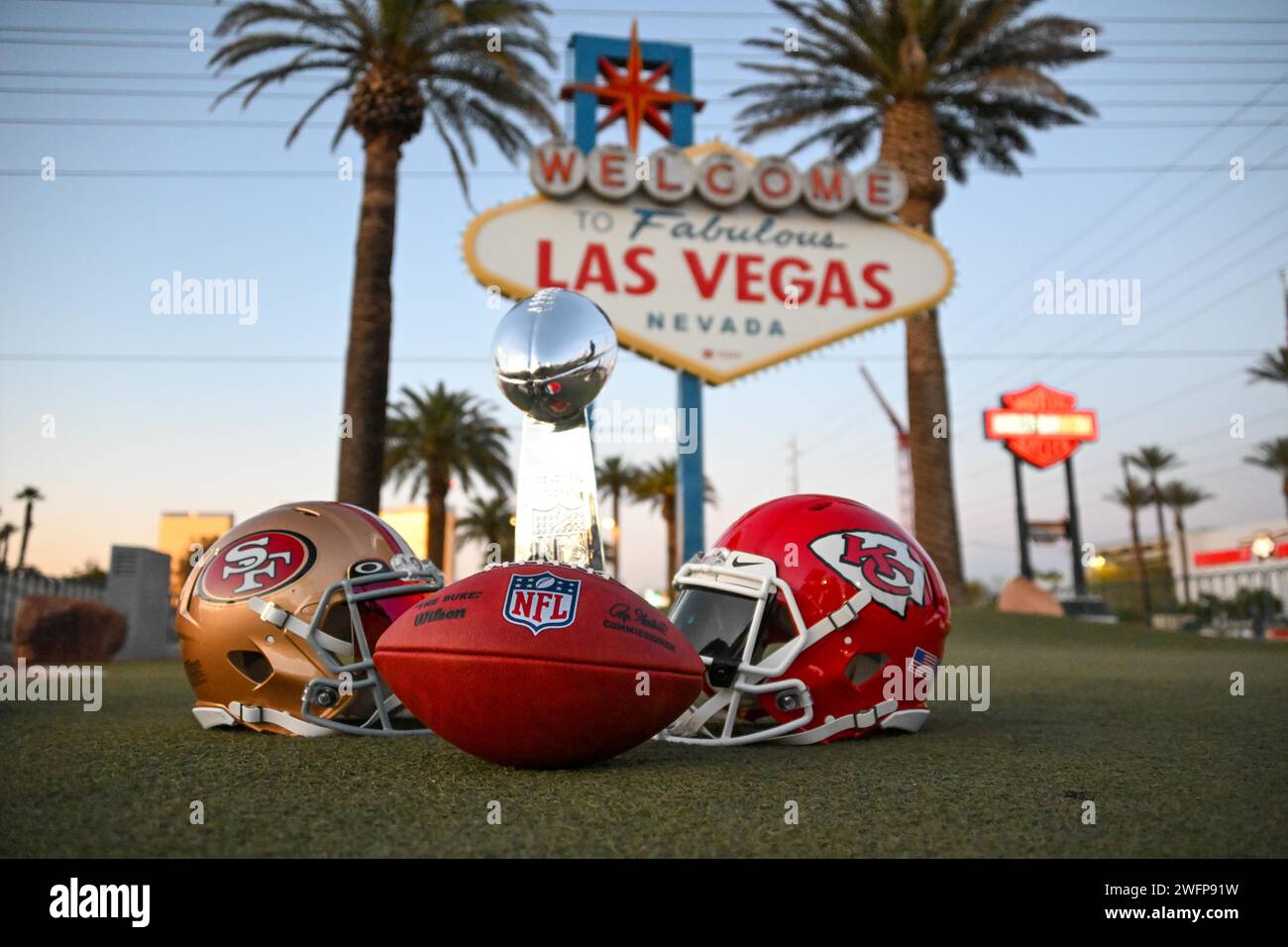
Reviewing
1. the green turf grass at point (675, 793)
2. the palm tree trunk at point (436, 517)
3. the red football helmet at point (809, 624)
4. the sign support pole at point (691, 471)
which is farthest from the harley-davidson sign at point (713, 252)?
the palm tree trunk at point (436, 517)

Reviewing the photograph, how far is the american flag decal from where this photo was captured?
13.3 ft

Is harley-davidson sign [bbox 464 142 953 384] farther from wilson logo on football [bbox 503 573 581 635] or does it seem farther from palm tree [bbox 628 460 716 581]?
palm tree [bbox 628 460 716 581]

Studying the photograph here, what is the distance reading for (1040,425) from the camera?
26.3m

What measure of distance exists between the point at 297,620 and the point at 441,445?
22.3 meters

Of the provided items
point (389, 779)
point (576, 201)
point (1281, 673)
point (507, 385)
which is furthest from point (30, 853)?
point (576, 201)

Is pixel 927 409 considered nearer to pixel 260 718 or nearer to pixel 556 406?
pixel 556 406

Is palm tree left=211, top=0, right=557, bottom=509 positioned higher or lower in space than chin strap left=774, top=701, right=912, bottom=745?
higher

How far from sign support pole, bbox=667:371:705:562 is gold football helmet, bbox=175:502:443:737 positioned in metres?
7.12

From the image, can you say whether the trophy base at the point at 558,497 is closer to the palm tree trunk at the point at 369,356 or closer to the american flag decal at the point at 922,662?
the american flag decal at the point at 922,662

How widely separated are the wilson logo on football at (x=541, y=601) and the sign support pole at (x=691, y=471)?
7.91 m

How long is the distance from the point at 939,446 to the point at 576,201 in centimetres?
785

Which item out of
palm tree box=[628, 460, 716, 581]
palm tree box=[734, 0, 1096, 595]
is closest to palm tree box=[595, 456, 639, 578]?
palm tree box=[628, 460, 716, 581]

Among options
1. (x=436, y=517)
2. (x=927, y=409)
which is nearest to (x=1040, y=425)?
(x=927, y=409)

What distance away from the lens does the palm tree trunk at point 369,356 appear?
12.2m
